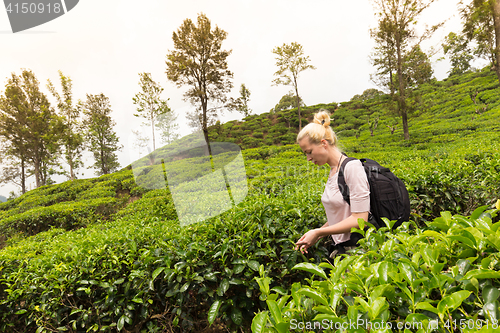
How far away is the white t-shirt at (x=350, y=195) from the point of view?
153cm

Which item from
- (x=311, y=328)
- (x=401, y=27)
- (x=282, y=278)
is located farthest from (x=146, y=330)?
(x=401, y=27)

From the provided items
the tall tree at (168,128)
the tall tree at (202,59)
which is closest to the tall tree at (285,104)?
the tall tree at (202,59)

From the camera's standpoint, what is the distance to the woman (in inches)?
60.1

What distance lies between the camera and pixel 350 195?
1.58 m

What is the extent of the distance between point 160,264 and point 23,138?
26520 millimetres

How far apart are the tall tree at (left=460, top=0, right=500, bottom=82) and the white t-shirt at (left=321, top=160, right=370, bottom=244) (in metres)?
16.2

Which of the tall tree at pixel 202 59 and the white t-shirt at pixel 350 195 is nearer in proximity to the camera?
the white t-shirt at pixel 350 195

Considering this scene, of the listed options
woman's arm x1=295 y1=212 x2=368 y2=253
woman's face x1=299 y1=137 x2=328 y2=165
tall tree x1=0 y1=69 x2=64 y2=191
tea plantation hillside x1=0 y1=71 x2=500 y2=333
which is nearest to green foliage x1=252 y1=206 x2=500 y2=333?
tea plantation hillside x1=0 y1=71 x2=500 y2=333

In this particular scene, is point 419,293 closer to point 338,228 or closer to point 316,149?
point 338,228

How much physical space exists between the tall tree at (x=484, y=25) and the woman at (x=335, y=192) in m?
16.0

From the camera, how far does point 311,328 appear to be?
69 cm

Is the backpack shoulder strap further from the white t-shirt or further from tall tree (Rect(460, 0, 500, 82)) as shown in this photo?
tall tree (Rect(460, 0, 500, 82))

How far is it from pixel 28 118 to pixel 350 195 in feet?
83.4

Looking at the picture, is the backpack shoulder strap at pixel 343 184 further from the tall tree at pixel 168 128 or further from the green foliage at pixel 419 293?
the tall tree at pixel 168 128
